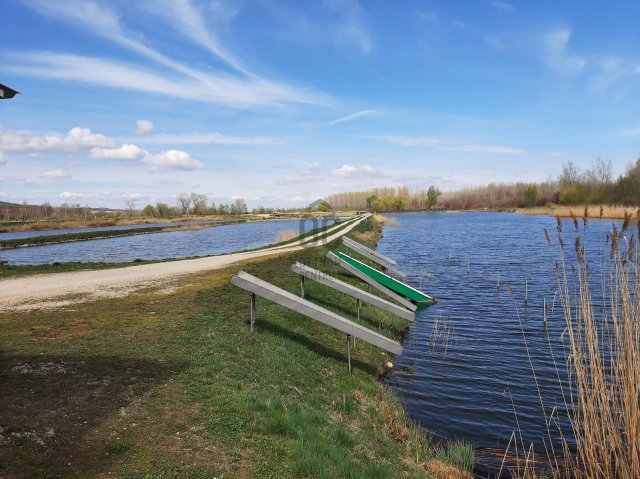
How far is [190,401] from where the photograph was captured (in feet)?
20.2

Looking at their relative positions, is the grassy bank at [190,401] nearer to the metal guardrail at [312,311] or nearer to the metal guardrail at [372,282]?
the metal guardrail at [312,311]

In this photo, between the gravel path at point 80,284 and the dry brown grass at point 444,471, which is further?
the gravel path at point 80,284

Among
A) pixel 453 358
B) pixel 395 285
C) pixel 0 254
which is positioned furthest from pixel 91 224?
pixel 453 358

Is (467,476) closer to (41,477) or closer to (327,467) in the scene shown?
(327,467)

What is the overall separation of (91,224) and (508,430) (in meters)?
82.5

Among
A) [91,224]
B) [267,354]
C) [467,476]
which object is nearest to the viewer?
[467,476]

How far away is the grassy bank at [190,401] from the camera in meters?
4.85

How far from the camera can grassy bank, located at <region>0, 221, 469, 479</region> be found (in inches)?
191

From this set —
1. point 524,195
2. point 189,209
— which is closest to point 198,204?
point 189,209

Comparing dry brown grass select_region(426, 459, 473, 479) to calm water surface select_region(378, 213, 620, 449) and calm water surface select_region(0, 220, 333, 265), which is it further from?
calm water surface select_region(0, 220, 333, 265)

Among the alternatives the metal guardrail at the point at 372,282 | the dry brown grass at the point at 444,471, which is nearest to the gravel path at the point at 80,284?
the metal guardrail at the point at 372,282

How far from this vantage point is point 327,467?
5129 mm

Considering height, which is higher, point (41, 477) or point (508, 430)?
point (41, 477)

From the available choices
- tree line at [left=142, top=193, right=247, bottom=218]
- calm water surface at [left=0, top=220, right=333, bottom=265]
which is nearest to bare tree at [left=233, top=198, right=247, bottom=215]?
tree line at [left=142, top=193, right=247, bottom=218]
